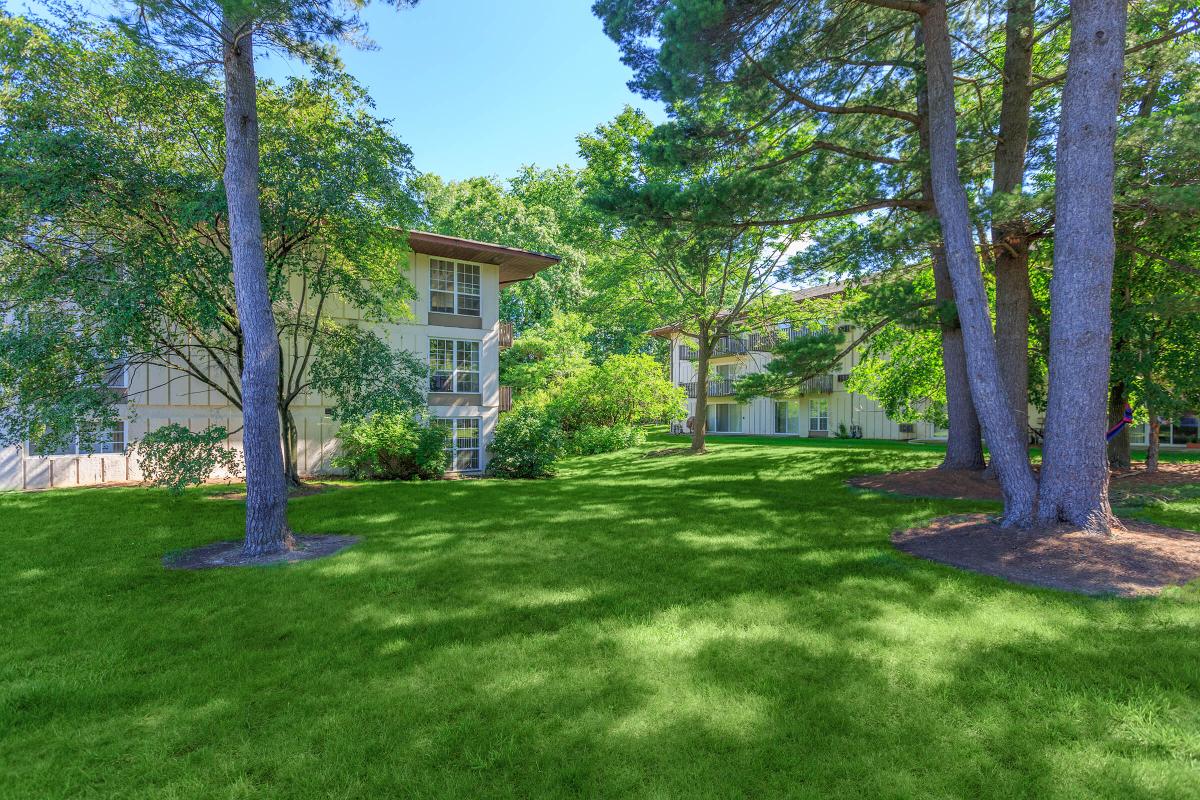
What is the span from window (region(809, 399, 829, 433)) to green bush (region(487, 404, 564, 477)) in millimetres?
20079

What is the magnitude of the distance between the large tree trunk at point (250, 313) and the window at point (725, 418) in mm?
31709

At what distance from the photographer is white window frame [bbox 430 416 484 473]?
1655cm

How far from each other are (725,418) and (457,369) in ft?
79.6

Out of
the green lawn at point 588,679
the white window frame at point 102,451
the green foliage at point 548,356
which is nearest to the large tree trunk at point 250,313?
the green lawn at point 588,679

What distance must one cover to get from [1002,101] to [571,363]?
1899 centimetres

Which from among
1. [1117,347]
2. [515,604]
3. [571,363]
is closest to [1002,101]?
Result: [1117,347]

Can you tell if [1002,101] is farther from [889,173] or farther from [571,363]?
[571,363]

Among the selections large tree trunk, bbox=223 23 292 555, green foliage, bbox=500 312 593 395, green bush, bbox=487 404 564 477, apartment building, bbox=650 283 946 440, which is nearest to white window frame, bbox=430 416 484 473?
green bush, bbox=487 404 564 477

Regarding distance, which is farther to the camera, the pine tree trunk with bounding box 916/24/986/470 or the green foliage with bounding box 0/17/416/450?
the pine tree trunk with bounding box 916/24/986/470

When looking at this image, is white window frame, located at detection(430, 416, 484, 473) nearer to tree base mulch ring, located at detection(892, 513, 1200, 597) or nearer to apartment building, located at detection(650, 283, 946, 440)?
apartment building, located at detection(650, 283, 946, 440)

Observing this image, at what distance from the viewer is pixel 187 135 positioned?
9891 mm

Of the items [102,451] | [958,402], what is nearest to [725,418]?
[958,402]

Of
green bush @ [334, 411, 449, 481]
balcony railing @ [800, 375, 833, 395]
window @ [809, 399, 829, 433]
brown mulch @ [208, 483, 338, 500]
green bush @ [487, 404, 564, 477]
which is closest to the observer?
brown mulch @ [208, 483, 338, 500]

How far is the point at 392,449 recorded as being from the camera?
1414 centimetres
